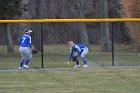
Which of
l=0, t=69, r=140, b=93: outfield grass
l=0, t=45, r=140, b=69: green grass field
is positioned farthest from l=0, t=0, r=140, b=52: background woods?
l=0, t=69, r=140, b=93: outfield grass

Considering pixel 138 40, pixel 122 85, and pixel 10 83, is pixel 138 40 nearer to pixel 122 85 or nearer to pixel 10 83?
pixel 122 85

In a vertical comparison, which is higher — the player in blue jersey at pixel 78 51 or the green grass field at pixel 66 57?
the player in blue jersey at pixel 78 51

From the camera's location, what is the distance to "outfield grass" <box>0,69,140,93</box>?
947cm

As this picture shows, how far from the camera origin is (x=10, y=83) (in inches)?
434

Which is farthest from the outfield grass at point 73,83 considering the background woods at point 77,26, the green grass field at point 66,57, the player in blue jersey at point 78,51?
the green grass field at point 66,57

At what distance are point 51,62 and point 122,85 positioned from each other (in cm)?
873

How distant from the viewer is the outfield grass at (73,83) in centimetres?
947

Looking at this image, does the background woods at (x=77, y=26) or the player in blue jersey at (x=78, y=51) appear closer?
the background woods at (x=77, y=26)

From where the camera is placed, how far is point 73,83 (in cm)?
1093

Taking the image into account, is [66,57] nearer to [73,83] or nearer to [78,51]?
[78,51]

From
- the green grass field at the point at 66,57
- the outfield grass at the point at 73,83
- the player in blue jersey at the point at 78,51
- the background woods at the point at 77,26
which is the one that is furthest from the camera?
the green grass field at the point at 66,57

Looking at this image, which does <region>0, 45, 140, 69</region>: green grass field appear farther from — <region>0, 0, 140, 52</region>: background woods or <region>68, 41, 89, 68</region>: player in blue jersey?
Answer: <region>68, 41, 89, 68</region>: player in blue jersey

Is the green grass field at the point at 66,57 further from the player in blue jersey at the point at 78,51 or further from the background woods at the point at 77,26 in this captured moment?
the player in blue jersey at the point at 78,51

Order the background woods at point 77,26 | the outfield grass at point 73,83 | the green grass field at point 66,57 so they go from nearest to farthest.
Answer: the background woods at point 77,26 < the outfield grass at point 73,83 < the green grass field at point 66,57
